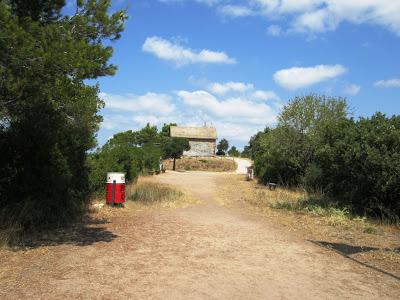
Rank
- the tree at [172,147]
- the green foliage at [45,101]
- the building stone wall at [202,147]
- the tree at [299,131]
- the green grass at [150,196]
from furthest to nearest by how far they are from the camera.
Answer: the building stone wall at [202,147] → the tree at [172,147] → the tree at [299,131] → the green grass at [150,196] → the green foliage at [45,101]

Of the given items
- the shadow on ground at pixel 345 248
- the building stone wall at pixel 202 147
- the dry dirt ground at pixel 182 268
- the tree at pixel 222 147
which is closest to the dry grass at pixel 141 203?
A: the dry dirt ground at pixel 182 268

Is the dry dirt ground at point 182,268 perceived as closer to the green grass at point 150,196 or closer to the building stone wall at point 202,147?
the green grass at point 150,196

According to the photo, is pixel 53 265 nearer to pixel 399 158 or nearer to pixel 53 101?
pixel 53 101

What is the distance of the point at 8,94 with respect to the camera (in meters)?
7.60

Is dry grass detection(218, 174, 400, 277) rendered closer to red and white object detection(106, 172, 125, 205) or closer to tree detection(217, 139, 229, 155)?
red and white object detection(106, 172, 125, 205)

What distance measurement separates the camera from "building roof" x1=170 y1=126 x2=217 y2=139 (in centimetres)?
7394

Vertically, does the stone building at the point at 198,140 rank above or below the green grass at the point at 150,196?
above

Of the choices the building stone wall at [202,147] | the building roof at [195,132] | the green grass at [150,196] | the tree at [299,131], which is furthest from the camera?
the building stone wall at [202,147]

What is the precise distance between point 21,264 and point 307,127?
1962cm

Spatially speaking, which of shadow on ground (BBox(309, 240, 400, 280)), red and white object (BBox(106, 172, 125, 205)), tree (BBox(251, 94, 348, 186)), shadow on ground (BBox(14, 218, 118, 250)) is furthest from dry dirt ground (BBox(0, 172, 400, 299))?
tree (BBox(251, 94, 348, 186))

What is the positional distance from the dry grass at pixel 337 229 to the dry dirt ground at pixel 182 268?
49cm

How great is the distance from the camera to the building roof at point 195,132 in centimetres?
7394

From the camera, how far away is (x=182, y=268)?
684 centimetres

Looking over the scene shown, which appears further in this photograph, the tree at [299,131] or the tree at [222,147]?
the tree at [222,147]
